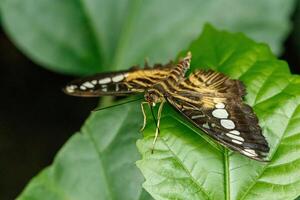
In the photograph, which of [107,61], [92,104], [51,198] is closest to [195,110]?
[51,198]

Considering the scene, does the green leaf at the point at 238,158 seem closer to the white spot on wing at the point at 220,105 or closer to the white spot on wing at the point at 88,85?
the white spot on wing at the point at 220,105

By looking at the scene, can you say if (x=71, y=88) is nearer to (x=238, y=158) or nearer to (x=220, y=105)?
(x=220, y=105)

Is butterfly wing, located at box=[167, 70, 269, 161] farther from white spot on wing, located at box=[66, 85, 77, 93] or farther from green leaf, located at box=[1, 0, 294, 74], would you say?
green leaf, located at box=[1, 0, 294, 74]

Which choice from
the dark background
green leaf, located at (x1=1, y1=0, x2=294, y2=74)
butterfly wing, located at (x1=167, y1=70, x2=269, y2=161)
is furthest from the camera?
the dark background

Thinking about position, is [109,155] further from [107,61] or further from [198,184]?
[107,61]

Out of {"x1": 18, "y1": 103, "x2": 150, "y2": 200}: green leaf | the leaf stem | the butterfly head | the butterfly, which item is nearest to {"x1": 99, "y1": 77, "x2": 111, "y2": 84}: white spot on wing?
the butterfly

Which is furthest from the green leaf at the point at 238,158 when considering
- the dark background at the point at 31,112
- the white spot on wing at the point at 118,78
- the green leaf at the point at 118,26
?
the dark background at the point at 31,112
